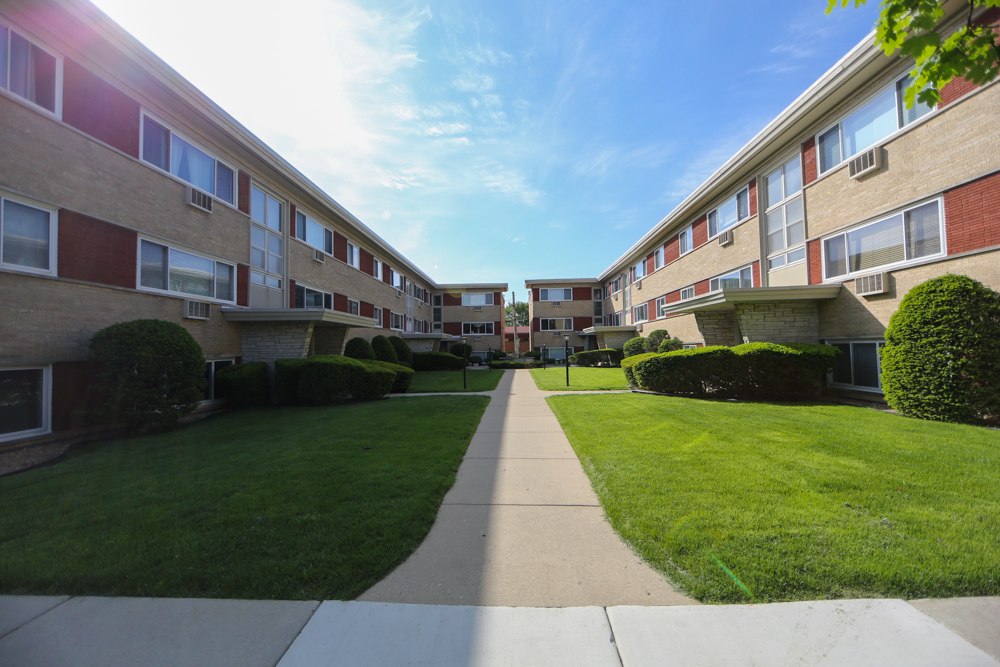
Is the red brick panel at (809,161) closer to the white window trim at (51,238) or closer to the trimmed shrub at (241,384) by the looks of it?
the trimmed shrub at (241,384)

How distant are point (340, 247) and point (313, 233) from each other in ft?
7.47

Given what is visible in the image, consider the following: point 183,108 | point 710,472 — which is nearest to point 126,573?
point 710,472

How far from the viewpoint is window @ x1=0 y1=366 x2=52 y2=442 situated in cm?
669

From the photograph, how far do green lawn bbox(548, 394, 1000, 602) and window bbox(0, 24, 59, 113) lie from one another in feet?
36.4

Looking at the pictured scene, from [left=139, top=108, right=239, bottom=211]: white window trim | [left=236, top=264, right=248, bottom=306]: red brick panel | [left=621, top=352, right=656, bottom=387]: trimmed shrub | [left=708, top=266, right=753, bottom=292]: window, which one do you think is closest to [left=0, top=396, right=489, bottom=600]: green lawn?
[left=236, top=264, right=248, bottom=306]: red brick panel

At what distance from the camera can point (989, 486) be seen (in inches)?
165

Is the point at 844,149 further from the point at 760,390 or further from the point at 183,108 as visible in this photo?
the point at 183,108

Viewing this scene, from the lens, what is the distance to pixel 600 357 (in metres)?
28.0

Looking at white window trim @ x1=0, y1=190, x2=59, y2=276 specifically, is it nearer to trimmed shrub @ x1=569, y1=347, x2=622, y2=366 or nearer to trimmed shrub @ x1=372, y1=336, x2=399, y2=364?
trimmed shrub @ x1=372, y1=336, x2=399, y2=364

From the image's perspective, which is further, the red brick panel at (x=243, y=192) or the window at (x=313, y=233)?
the window at (x=313, y=233)

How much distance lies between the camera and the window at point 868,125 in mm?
9234

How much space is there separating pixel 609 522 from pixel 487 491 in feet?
4.72

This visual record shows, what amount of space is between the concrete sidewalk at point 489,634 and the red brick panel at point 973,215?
8.91m

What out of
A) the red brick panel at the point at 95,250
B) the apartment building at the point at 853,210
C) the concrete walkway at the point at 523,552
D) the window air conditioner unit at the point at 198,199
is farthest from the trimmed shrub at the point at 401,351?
the concrete walkway at the point at 523,552
